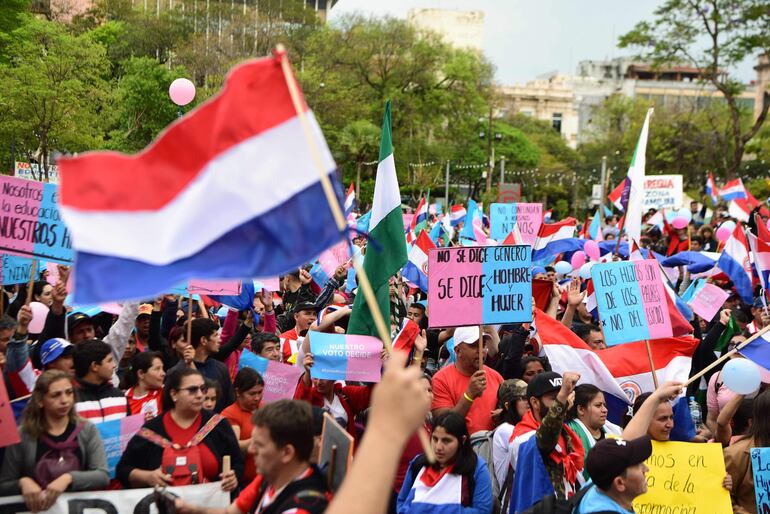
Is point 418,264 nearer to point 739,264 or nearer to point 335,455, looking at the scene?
point 739,264

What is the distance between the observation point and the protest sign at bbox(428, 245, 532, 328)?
743 centimetres

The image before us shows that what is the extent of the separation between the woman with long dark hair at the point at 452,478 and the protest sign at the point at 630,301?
2.17 metres

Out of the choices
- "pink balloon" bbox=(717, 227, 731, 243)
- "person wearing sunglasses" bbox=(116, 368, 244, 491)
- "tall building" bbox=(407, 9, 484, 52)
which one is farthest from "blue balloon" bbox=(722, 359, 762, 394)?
"tall building" bbox=(407, 9, 484, 52)

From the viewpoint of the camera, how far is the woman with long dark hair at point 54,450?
16.9 feet

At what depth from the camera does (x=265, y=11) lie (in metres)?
60.2

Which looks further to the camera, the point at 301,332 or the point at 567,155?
the point at 567,155

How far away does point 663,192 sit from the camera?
85.9 feet

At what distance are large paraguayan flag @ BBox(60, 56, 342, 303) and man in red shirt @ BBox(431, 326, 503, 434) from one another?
3.11 meters

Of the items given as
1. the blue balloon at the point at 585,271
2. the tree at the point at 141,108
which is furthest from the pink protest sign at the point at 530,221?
the tree at the point at 141,108

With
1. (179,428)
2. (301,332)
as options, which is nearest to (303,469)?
(179,428)

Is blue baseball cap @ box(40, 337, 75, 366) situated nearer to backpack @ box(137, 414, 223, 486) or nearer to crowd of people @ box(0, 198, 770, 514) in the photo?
crowd of people @ box(0, 198, 770, 514)

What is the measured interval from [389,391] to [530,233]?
12.4 meters

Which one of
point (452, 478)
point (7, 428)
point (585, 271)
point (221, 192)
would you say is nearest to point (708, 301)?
point (585, 271)

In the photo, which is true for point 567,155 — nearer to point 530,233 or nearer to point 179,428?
point 530,233
